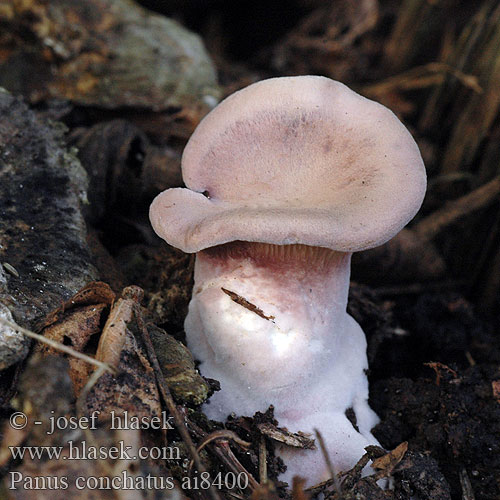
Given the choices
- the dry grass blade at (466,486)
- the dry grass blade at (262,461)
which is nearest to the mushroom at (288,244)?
the dry grass blade at (262,461)

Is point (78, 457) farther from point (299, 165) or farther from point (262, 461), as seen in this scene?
point (299, 165)

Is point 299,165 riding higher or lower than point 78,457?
higher

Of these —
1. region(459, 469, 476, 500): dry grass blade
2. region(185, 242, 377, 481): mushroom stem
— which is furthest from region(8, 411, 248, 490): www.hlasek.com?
region(459, 469, 476, 500): dry grass blade

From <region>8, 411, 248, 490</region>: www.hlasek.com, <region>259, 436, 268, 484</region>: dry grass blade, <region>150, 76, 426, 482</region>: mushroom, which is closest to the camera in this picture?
<region>8, 411, 248, 490</region>: www.hlasek.com

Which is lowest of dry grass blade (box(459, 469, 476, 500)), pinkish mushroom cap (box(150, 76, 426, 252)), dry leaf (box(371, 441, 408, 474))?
dry grass blade (box(459, 469, 476, 500))

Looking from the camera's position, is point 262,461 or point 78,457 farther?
point 262,461

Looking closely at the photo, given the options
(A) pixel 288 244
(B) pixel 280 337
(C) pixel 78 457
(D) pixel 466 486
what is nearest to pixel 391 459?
(D) pixel 466 486

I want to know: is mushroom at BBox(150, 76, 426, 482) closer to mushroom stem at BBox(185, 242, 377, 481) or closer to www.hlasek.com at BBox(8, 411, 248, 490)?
mushroom stem at BBox(185, 242, 377, 481)

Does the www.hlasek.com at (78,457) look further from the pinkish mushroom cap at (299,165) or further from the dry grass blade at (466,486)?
the dry grass blade at (466,486)
